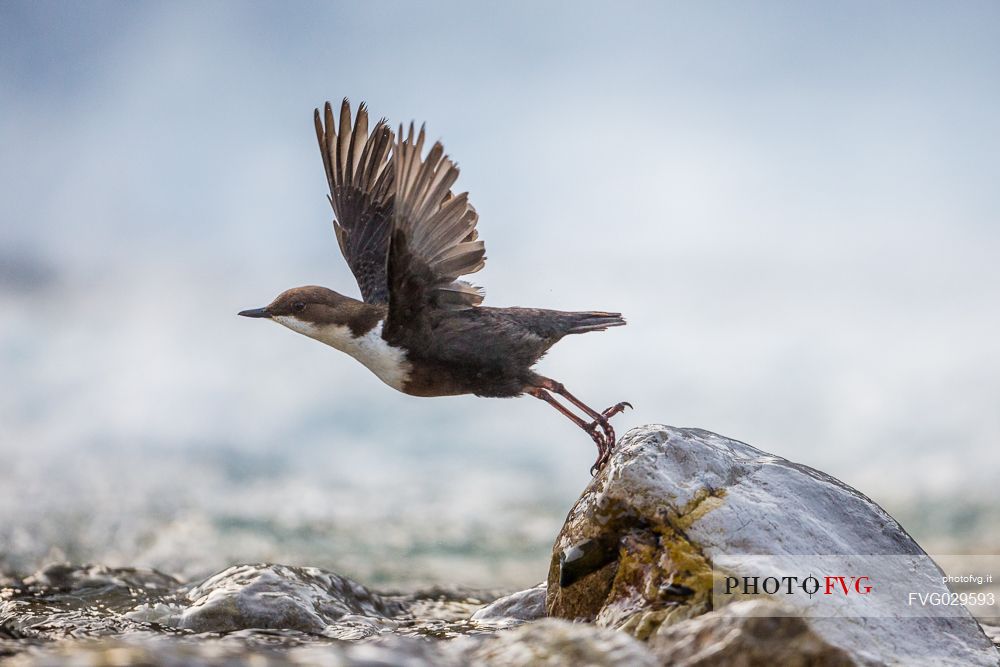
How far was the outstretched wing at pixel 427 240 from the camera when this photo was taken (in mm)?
4859

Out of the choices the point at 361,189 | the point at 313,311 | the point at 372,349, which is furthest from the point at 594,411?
the point at 361,189

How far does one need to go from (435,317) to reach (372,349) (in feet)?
1.32

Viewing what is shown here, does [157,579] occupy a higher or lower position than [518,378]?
lower

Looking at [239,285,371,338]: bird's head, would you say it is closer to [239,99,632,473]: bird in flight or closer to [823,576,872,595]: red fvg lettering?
[239,99,632,473]: bird in flight

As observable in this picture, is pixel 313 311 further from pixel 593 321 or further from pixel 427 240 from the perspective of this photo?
pixel 593 321

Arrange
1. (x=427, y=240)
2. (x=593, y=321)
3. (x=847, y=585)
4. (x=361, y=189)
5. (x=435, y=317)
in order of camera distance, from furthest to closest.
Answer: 1. (x=361, y=189)
2. (x=593, y=321)
3. (x=435, y=317)
4. (x=427, y=240)
5. (x=847, y=585)

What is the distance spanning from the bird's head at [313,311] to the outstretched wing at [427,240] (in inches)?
16.2

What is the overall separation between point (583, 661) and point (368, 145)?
4394 millimetres

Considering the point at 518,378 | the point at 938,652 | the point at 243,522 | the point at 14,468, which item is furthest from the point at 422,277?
the point at 14,468

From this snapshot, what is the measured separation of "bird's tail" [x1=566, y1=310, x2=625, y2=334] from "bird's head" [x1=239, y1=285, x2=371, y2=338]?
1.22 meters

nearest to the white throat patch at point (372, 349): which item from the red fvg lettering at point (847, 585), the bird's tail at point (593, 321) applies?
the bird's tail at point (593, 321)

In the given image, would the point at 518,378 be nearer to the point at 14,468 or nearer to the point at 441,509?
the point at 441,509

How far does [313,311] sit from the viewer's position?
227 inches

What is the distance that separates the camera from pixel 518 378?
18.0 feet
